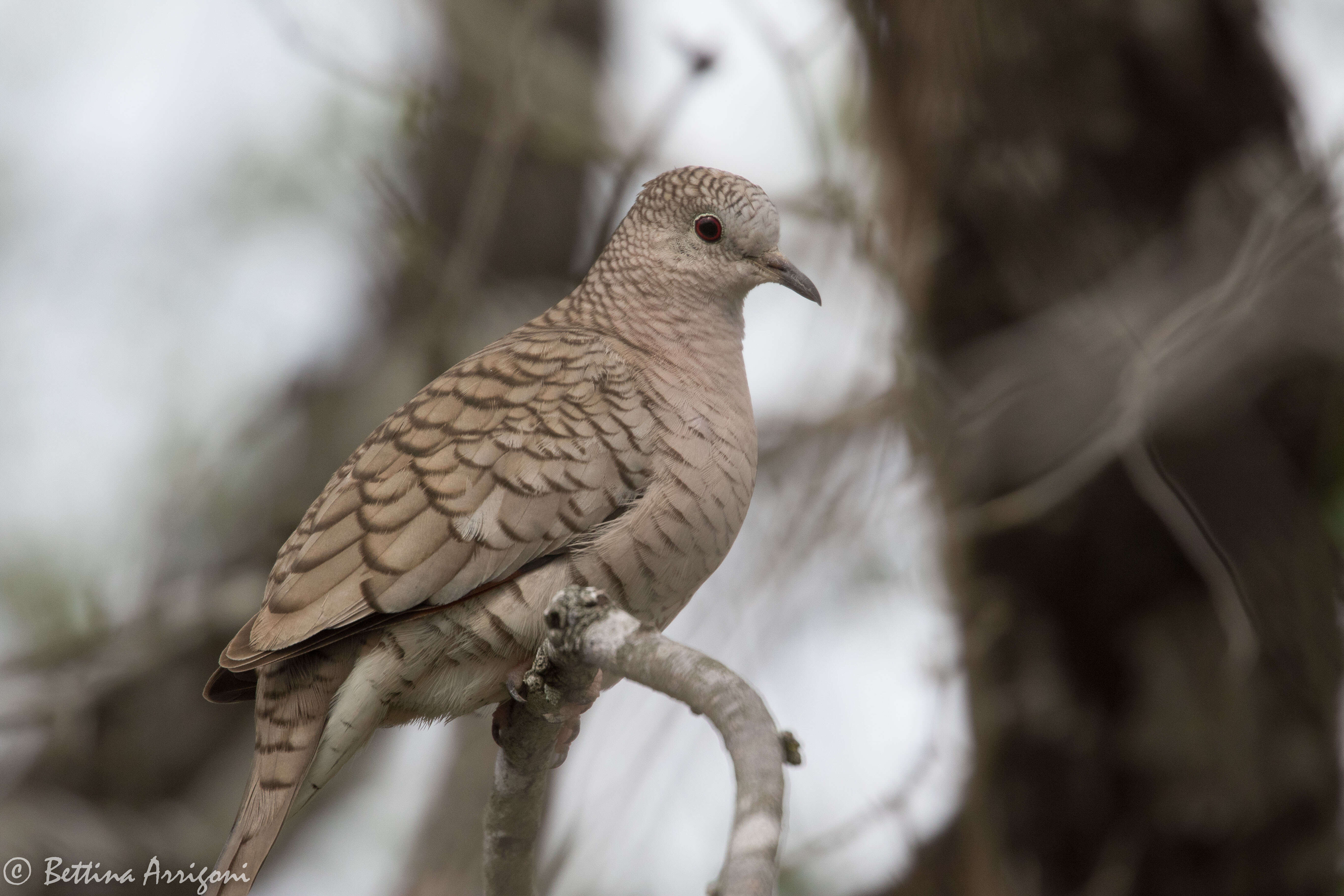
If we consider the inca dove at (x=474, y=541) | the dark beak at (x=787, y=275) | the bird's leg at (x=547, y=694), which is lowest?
the bird's leg at (x=547, y=694)

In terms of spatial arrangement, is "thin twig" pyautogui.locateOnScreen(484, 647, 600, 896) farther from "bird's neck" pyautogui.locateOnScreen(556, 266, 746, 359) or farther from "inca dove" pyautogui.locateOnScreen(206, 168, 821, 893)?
"bird's neck" pyautogui.locateOnScreen(556, 266, 746, 359)

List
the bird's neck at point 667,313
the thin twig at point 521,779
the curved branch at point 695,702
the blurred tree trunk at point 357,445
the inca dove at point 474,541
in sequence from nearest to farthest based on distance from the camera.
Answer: the curved branch at point 695,702
the thin twig at point 521,779
the inca dove at point 474,541
the bird's neck at point 667,313
the blurred tree trunk at point 357,445

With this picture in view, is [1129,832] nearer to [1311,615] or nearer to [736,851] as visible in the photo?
[1311,615]

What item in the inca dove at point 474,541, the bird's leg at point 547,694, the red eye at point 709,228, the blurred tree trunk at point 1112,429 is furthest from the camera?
the blurred tree trunk at point 1112,429

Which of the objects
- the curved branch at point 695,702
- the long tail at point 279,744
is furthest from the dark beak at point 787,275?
the long tail at point 279,744

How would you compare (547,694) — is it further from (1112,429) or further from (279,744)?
(1112,429)

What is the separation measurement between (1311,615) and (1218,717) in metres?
0.51

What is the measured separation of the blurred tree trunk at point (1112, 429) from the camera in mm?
4441

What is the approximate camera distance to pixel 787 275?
2.98 meters

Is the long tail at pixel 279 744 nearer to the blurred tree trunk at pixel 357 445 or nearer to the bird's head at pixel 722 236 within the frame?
the bird's head at pixel 722 236

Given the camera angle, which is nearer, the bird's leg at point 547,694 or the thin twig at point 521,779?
the bird's leg at point 547,694

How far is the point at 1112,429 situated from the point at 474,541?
2.66 m

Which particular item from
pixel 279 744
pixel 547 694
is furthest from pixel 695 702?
pixel 279 744

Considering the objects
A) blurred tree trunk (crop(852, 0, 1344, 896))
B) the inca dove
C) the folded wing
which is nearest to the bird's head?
the inca dove
